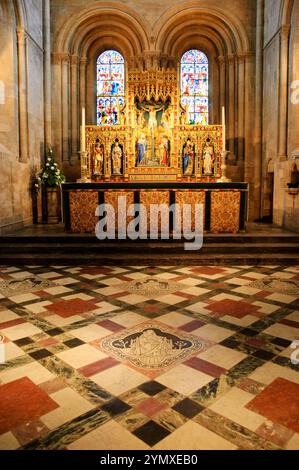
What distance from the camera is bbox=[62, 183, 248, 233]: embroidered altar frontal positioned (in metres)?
8.02

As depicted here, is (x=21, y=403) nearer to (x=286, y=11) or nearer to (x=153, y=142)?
(x=153, y=142)

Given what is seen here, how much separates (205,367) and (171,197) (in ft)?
17.9

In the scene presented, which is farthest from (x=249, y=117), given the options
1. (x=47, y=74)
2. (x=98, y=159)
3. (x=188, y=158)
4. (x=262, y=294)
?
(x=262, y=294)

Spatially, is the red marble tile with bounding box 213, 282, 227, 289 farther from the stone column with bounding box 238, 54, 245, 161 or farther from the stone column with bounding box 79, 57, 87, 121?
the stone column with bounding box 79, 57, 87, 121

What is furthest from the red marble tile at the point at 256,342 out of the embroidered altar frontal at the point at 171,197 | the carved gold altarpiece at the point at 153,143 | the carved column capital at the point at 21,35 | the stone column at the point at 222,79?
the stone column at the point at 222,79

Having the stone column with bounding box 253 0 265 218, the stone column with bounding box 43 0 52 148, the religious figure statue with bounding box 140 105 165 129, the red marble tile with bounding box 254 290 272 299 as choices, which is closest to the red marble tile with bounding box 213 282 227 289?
the red marble tile with bounding box 254 290 272 299

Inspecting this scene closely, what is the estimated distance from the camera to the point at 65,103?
38.3 ft

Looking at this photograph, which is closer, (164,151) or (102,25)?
(164,151)

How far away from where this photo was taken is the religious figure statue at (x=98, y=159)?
959 centimetres

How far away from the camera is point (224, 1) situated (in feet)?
37.6

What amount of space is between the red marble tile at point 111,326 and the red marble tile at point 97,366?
642 mm

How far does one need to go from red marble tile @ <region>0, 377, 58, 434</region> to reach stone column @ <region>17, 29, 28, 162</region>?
26.1ft
